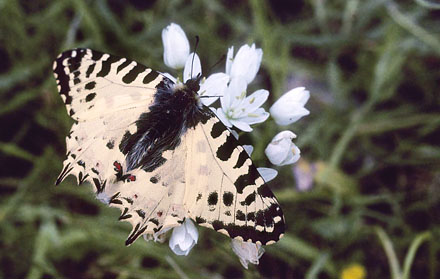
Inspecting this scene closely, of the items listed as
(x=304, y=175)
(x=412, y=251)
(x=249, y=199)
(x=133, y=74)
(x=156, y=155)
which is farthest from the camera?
(x=304, y=175)

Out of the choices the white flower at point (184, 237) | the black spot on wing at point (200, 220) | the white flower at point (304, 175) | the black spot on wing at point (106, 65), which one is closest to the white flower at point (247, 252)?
the white flower at point (184, 237)

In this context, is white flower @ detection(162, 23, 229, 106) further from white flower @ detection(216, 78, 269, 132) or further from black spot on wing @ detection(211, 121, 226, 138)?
black spot on wing @ detection(211, 121, 226, 138)

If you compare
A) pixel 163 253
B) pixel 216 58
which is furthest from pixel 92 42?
pixel 163 253

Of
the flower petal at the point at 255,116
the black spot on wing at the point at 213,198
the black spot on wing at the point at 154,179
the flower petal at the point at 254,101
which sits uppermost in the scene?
the flower petal at the point at 254,101

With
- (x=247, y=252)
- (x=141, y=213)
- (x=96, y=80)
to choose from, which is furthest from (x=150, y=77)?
(x=247, y=252)

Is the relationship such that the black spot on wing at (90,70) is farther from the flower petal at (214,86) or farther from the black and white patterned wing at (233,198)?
the black and white patterned wing at (233,198)

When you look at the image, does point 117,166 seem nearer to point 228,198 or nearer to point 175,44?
point 228,198
